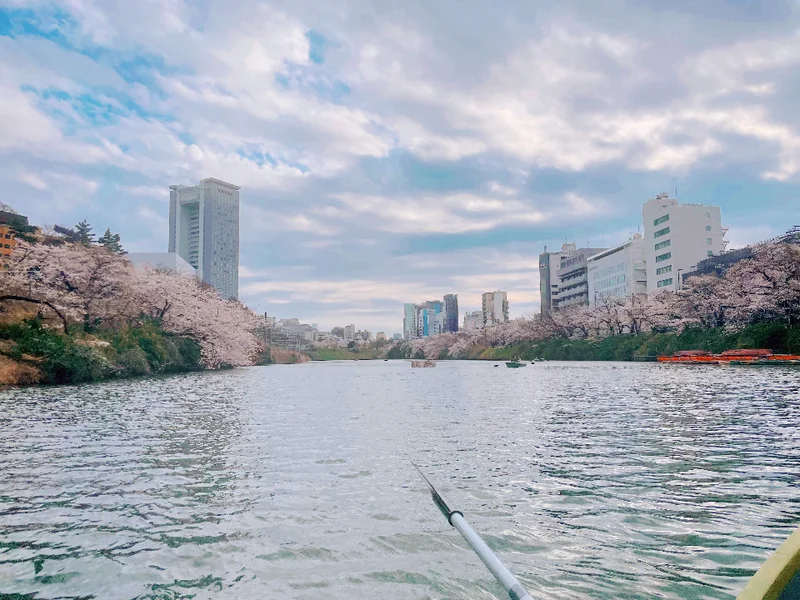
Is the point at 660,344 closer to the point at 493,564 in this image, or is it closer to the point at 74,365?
the point at 74,365

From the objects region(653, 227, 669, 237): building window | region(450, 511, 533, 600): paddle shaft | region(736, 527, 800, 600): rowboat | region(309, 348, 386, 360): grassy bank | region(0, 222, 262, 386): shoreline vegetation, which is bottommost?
region(309, 348, 386, 360): grassy bank

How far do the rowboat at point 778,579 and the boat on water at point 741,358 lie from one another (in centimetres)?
4585

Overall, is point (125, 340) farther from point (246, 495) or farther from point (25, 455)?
point (246, 495)

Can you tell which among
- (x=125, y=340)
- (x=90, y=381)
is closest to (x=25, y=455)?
(x=90, y=381)

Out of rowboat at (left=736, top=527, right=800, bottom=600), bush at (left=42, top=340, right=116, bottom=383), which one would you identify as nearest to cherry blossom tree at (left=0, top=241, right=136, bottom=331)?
bush at (left=42, top=340, right=116, bottom=383)

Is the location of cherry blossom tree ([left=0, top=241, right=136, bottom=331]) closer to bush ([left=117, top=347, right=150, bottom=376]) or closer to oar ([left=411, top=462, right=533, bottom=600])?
bush ([left=117, top=347, right=150, bottom=376])

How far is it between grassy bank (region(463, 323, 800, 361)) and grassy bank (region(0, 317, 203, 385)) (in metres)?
50.5

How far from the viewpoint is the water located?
5859mm

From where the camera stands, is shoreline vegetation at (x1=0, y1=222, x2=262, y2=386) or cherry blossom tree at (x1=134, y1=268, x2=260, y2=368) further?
cherry blossom tree at (x1=134, y1=268, x2=260, y2=368)

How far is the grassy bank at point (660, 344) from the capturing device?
1880 inches

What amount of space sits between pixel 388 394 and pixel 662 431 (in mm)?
17921

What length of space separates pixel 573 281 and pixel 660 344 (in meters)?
62.1

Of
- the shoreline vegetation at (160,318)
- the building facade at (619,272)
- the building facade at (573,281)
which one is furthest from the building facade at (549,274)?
the shoreline vegetation at (160,318)

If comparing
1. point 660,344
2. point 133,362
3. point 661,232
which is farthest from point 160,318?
point 661,232
